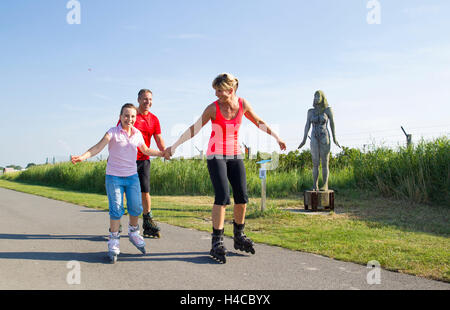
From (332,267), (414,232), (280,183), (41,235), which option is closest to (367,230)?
(414,232)

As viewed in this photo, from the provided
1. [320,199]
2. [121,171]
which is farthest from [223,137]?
[320,199]

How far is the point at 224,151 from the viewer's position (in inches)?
179

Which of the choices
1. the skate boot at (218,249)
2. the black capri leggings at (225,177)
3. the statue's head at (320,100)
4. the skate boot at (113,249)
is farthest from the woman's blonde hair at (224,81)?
the statue's head at (320,100)

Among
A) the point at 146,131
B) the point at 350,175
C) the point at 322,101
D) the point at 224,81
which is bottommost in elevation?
→ the point at 350,175

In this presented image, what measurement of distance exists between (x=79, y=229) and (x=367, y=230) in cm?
475

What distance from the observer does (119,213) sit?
4.54 meters

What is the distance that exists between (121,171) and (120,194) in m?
0.26

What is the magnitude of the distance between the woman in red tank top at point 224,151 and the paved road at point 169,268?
286 millimetres

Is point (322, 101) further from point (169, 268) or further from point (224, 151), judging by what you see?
point (169, 268)

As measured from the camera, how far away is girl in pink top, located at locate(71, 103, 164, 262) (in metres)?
4.54

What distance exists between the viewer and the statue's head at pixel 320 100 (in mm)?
9656

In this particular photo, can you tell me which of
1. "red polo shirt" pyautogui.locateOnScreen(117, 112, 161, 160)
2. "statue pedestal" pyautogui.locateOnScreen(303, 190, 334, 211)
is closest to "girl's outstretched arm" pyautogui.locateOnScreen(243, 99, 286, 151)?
"red polo shirt" pyautogui.locateOnScreen(117, 112, 161, 160)

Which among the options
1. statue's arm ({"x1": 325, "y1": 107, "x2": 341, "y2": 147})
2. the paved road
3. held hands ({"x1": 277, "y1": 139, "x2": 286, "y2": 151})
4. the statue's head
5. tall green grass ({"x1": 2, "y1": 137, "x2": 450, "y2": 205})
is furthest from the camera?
tall green grass ({"x1": 2, "y1": 137, "x2": 450, "y2": 205})

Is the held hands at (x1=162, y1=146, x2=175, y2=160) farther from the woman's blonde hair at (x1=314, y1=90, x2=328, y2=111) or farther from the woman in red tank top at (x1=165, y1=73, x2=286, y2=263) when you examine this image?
the woman's blonde hair at (x1=314, y1=90, x2=328, y2=111)
